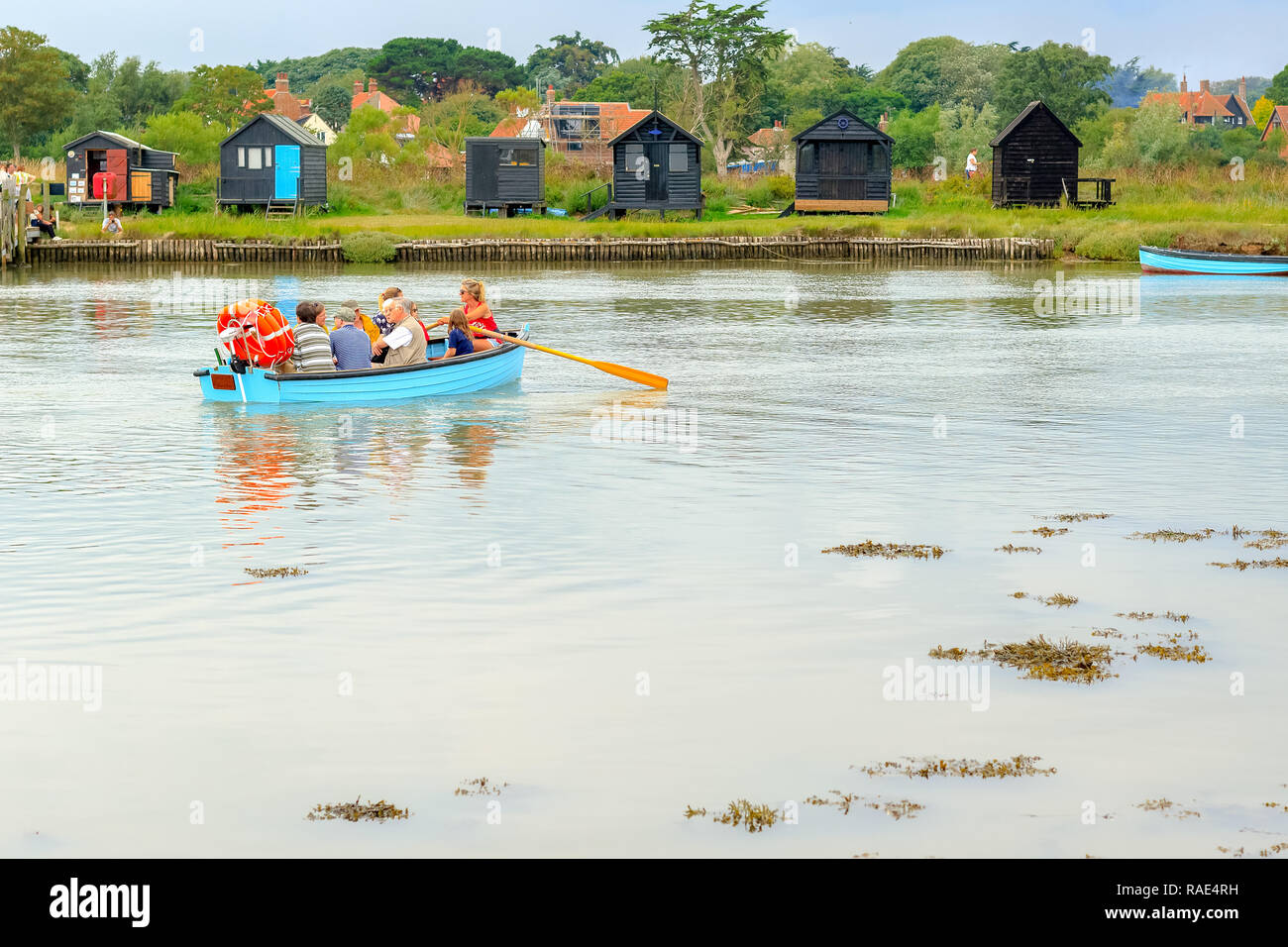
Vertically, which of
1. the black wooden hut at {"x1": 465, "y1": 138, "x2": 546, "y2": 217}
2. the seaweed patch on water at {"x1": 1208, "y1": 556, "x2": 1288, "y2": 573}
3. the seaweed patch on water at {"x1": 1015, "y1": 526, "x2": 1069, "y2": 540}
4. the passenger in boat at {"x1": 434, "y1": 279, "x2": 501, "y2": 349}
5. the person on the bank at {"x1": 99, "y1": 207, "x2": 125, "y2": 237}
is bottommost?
the seaweed patch on water at {"x1": 1208, "y1": 556, "x2": 1288, "y2": 573}

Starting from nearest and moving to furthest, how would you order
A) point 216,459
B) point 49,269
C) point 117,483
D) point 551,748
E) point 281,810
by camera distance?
1. point 281,810
2. point 551,748
3. point 117,483
4. point 216,459
5. point 49,269

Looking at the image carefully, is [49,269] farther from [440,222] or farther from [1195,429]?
[1195,429]

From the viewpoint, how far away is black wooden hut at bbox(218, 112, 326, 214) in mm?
71625

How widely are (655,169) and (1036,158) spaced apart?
17510 mm

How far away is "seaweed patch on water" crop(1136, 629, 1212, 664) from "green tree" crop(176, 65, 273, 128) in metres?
102

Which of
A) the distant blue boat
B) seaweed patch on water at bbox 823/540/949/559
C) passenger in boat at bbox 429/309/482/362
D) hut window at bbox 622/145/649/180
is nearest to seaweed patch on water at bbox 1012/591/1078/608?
seaweed patch on water at bbox 823/540/949/559

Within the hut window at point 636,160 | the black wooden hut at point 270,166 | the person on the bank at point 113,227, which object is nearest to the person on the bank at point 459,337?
the person on the bank at point 113,227

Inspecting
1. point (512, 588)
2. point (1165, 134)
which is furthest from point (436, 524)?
point (1165, 134)

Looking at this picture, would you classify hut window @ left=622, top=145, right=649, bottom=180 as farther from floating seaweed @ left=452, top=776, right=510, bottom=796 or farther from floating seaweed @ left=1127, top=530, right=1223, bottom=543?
floating seaweed @ left=452, top=776, right=510, bottom=796

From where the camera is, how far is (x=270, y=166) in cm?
7219

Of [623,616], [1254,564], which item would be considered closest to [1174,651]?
[1254,564]

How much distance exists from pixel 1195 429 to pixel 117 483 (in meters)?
13.1

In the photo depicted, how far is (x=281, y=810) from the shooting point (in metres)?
7.46

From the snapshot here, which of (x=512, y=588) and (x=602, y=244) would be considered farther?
(x=602, y=244)
